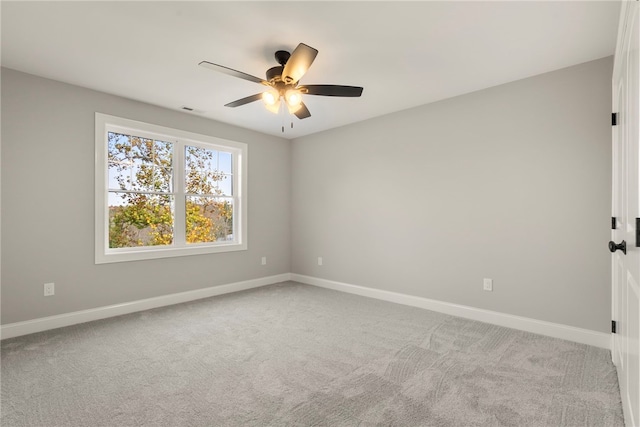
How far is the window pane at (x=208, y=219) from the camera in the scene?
4.38 meters

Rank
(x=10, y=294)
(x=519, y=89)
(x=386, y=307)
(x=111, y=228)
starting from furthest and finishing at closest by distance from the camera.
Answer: (x=386, y=307) → (x=111, y=228) → (x=519, y=89) → (x=10, y=294)

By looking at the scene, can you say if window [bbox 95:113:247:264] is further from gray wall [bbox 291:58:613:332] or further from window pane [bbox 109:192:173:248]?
gray wall [bbox 291:58:613:332]

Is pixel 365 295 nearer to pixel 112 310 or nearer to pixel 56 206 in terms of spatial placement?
pixel 112 310

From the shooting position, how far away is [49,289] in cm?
315

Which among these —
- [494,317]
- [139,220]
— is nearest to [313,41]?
[139,220]

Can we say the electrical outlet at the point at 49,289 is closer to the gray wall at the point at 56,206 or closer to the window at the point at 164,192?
the gray wall at the point at 56,206

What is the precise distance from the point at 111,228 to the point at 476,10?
4103 millimetres

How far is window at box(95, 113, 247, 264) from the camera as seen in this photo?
361 centimetres

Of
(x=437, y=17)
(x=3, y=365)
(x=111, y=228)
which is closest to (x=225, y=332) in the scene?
(x=3, y=365)

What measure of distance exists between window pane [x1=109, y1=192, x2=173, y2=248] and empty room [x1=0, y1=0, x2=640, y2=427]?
0.09 feet

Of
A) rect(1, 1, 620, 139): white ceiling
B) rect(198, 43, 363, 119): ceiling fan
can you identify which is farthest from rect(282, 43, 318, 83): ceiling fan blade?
rect(1, 1, 620, 139): white ceiling

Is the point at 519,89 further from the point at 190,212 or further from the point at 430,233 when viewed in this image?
the point at 190,212

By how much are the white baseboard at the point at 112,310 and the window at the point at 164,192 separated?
0.53 m

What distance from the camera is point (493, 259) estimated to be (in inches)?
132
